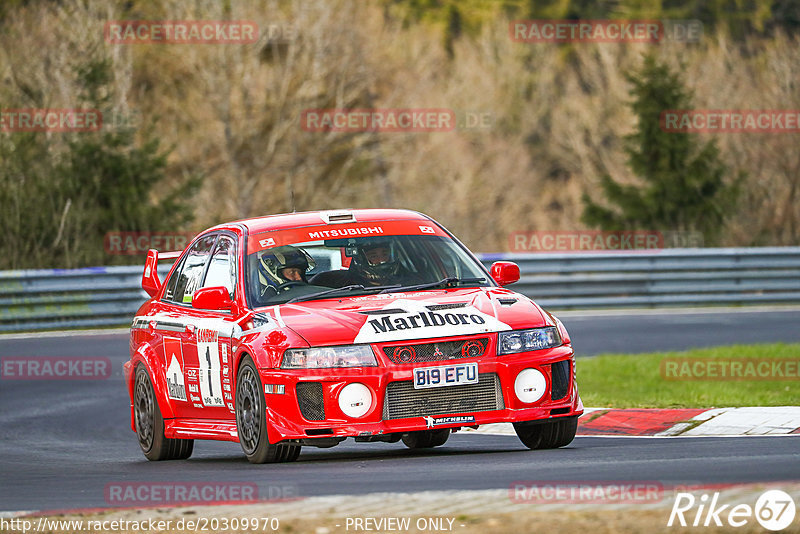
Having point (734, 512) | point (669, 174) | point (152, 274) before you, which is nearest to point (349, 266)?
point (152, 274)

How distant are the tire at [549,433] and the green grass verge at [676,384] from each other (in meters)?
2.97

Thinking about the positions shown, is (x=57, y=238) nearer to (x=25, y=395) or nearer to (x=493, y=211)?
(x=25, y=395)

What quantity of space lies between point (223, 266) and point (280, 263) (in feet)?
1.76

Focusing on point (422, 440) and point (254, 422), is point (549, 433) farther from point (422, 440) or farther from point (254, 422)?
point (254, 422)

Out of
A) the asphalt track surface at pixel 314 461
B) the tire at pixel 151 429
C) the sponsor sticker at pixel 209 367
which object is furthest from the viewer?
the tire at pixel 151 429

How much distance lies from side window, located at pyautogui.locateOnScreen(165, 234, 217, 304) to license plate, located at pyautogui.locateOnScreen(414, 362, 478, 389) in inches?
96.6

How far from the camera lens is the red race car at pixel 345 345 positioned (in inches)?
344

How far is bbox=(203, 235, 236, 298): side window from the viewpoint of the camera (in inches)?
393

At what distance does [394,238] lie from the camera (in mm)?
10219

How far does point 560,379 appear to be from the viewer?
9094mm

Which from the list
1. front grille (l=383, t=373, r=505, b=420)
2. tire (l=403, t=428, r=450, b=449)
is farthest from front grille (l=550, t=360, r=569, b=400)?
tire (l=403, t=428, r=450, b=449)

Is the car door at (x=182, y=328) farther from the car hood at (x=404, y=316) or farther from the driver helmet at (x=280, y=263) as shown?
the car hood at (x=404, y=316)

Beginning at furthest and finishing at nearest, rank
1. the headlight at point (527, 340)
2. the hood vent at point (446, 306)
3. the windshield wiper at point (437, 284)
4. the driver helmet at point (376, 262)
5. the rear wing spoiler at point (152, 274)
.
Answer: the rear wing spoiler at point (152, 274) → the driver helmet at point (376, 262) → the windshield wiper at point (437, 284) → the hood vent at point (446, 306) → the headlight at point (527, 340)

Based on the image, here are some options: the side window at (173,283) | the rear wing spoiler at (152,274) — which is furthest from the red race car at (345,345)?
the rear wing spoiler at (152,274)
